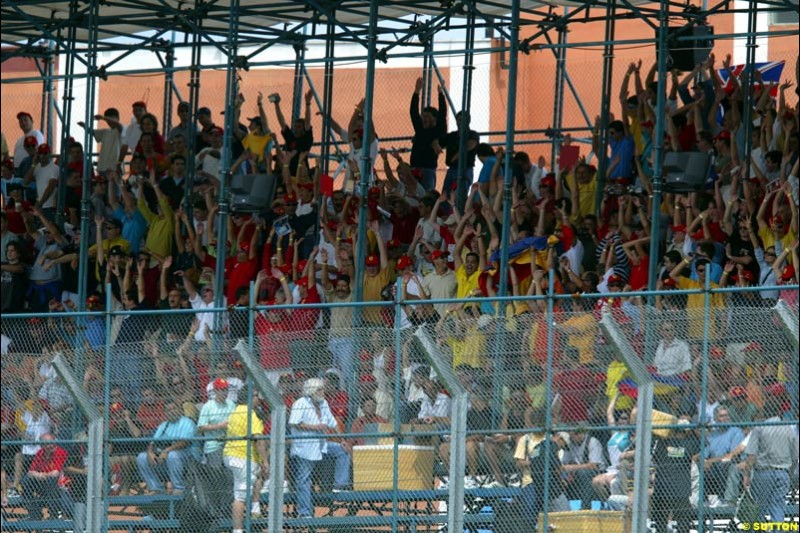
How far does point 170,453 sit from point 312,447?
4.78 ft

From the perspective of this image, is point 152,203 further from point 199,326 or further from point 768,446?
point 768,446

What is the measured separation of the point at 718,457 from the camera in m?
13.7

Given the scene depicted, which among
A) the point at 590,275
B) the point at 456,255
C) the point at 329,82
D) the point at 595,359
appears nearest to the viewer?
the point at 595,359

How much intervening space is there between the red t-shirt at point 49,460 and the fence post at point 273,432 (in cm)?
219

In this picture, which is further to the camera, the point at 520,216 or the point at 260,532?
the point at 520,216

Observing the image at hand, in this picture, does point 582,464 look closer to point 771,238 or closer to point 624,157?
point 771,238

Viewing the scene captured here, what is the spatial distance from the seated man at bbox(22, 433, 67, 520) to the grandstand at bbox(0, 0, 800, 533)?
0.03 metres

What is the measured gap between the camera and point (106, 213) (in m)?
25.2

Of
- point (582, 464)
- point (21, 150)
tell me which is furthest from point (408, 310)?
point (21, 150)

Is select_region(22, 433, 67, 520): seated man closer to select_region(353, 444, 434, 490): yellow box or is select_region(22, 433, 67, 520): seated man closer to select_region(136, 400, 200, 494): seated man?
select_region(136, 400, 200, 494): seated man

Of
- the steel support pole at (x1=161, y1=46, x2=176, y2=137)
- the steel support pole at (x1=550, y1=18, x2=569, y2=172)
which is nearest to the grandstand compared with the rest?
the steel support pole at (x1=550, y1=18, x2=569, y2=172)

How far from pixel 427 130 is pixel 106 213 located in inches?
182

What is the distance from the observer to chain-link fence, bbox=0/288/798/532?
1370 cm

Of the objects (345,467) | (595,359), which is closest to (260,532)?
(345,467)
